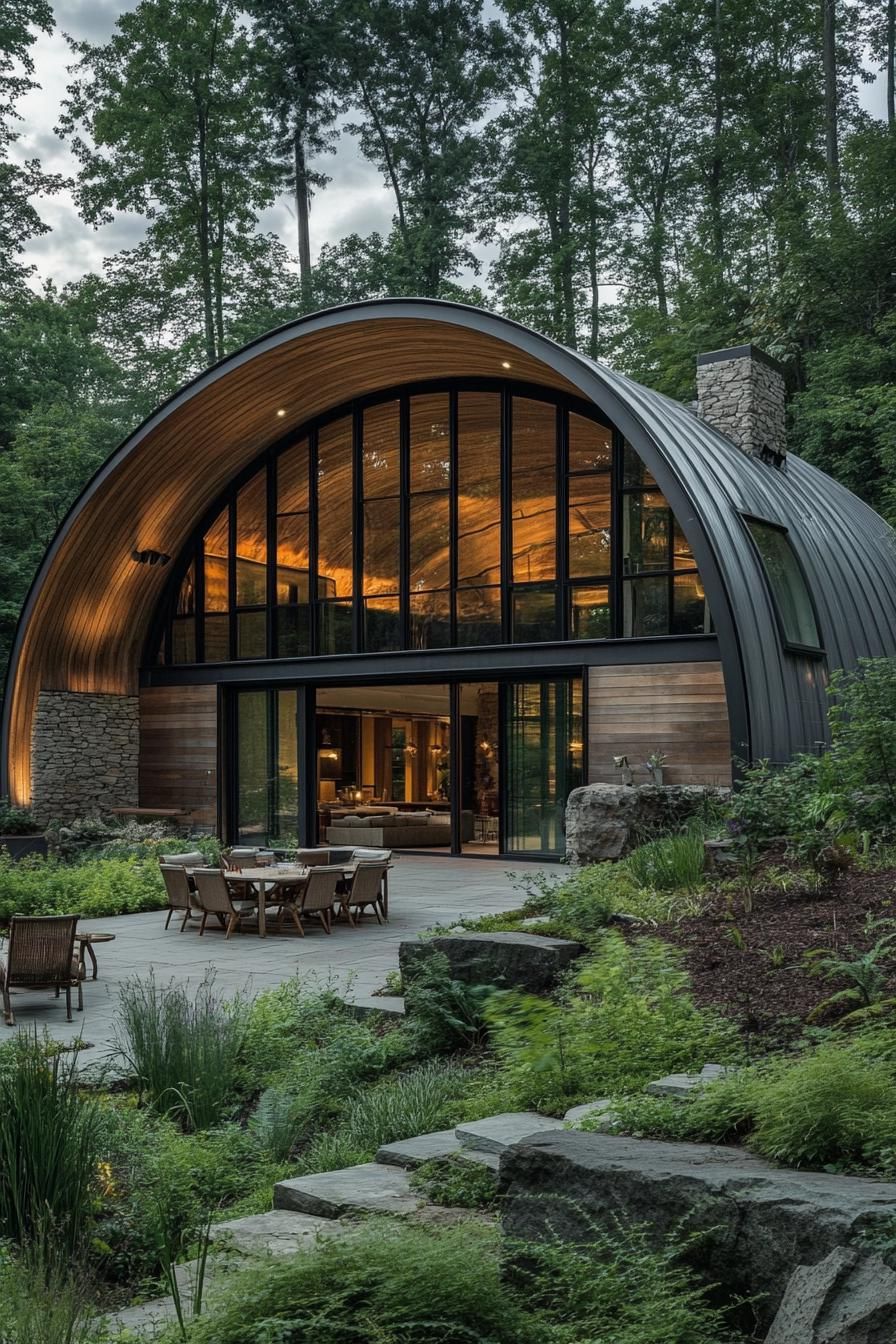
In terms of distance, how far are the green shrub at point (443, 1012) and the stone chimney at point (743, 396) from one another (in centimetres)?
1208

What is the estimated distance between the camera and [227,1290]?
2.95 metres

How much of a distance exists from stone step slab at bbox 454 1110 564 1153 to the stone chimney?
13815 mm

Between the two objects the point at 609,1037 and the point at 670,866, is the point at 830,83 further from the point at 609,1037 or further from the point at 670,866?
the point at 609,1037

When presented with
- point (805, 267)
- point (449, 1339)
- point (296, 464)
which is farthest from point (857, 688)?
point (805, 267)

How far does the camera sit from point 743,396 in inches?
673

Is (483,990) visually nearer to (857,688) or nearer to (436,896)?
(857,688)

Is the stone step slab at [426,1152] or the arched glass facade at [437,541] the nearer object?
the stone step slab at [426,1152]

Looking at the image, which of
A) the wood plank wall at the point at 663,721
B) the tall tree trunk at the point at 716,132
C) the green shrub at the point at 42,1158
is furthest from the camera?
the tall tree trunk at the point at 716,132

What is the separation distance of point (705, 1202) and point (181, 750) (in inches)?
695

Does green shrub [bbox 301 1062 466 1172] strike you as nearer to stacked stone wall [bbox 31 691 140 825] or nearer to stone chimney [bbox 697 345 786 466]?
stone chimney [bbox 697 345 786 466]

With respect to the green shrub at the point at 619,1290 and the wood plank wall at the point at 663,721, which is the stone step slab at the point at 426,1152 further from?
the wood plank wall at the point at 663,721

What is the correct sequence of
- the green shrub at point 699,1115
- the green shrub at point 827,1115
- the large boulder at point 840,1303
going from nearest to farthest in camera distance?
the large boulder at point 840,1303 < the green shrub at point 827,1115 < the green shrub at point 699,1115

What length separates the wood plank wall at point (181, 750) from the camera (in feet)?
64.6

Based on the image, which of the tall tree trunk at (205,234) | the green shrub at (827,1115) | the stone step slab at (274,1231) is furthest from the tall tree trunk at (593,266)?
the stone step slab at (274,1231)
